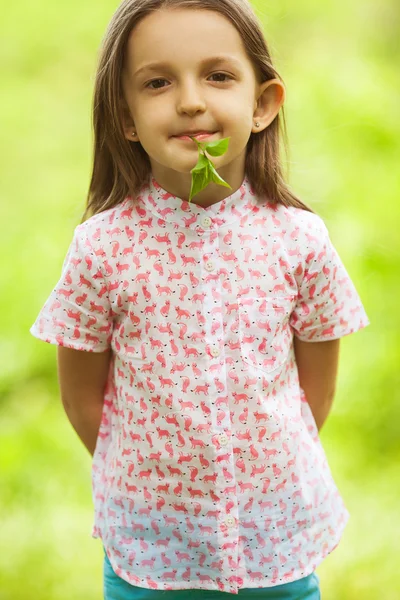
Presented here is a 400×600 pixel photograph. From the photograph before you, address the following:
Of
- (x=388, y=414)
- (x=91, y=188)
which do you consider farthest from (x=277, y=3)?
(x=91, y=188)

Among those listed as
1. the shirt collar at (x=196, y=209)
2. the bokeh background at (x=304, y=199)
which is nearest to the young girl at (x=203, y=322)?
the shirt collar at (x=196, y=209)

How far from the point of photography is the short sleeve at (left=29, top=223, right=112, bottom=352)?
138cm

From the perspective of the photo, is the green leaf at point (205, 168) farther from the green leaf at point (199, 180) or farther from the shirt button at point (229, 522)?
the shirt button at point (229, 522)

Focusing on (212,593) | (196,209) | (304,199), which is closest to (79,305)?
(196,209)

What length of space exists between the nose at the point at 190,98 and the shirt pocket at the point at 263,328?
296 millimetres

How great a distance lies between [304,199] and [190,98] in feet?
3.40

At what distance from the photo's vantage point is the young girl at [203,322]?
4.45ft

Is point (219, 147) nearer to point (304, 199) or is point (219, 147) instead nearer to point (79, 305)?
point (79, 305)

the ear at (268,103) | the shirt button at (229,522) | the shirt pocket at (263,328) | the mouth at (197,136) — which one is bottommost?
the shirt button at (229,522)

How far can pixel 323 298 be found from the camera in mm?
1430

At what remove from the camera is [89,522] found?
247 centimetres

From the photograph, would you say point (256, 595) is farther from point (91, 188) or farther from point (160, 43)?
point (160, 43)

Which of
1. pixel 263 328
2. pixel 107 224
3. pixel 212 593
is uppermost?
pixel 107 224

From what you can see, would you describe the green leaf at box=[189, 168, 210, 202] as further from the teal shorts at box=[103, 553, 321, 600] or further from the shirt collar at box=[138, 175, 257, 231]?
the teal shorts at box=[103, 553, 321, 600]
